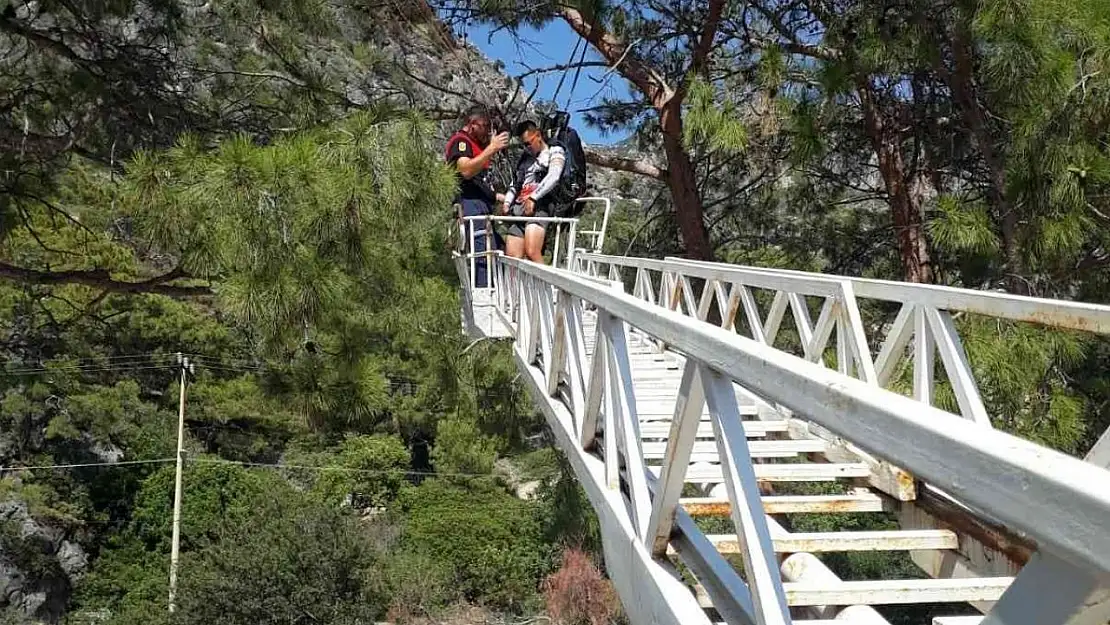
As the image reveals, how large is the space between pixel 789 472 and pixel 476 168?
115 inches

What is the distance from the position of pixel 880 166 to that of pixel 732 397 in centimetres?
535

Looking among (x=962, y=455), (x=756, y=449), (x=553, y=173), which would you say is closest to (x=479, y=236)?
(x=553, y=173)

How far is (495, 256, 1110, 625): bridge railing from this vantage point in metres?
0.63

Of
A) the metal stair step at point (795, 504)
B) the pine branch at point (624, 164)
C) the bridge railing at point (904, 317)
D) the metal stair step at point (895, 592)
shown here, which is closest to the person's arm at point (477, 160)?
the bridge railing at point (904, 317)

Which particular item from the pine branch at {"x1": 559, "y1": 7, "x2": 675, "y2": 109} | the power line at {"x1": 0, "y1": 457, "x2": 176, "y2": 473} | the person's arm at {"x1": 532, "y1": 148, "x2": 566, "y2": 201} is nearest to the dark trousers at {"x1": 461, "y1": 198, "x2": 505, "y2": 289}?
the person's arm at {"x1": 532, "y1": 148, "x2": 566, "y2": 201}

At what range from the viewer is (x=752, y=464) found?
1.35 metres

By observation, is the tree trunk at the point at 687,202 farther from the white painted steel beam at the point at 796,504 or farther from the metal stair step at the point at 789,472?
the white painted steel beam at the point at 796,504

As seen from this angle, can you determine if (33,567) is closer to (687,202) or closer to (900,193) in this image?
(687,202)

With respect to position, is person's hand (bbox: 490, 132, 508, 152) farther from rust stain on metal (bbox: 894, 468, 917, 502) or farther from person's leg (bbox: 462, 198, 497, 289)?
rust stain on metal (bbox: 894, 468, 917, 502)

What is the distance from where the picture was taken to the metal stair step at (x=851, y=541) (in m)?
2.17

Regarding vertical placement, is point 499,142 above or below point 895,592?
above

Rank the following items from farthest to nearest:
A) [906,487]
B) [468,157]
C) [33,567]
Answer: [33,567] → [468,157] → [906,487]

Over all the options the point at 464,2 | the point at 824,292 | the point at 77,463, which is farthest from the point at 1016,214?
the point at 77,463

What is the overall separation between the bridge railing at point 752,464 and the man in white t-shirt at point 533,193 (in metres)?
2.58
